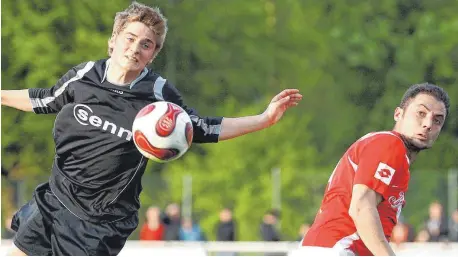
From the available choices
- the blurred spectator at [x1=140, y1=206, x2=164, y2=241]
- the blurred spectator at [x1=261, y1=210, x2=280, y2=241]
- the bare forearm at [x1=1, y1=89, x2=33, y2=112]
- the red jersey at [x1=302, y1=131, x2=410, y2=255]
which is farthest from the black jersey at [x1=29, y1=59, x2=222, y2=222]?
the blurred spectator at [x1=261, y1=210, x2=280, y2=241]

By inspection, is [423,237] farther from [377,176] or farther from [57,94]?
[377,176]

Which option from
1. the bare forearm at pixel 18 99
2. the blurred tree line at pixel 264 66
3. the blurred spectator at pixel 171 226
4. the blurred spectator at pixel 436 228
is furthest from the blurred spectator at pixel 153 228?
the bare forearm at pixel 18 99

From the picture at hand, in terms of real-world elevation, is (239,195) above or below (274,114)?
below

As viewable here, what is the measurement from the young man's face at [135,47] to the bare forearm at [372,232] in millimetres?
1952

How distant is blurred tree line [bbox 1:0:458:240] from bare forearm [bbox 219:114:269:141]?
22.2 meters

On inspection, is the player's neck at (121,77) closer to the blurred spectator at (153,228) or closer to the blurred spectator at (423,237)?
the blurred spectator at (153,228)

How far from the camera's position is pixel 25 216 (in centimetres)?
862

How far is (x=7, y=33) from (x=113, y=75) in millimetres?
24166

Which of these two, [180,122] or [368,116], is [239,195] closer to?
[368,116]

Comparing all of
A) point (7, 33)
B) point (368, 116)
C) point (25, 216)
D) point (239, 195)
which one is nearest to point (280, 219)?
point (239, 195)

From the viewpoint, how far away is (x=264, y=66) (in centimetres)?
4153

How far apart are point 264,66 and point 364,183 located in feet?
113

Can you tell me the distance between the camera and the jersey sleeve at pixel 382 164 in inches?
282

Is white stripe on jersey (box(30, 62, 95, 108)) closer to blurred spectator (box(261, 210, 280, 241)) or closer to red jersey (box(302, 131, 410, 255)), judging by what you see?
red jersey (box(302, 131, 410, 255))
